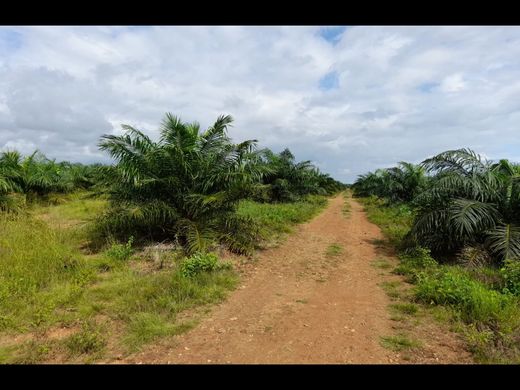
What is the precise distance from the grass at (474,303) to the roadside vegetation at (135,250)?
9.29 ft

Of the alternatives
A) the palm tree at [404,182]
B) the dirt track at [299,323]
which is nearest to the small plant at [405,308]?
the dirt track at [299,323]

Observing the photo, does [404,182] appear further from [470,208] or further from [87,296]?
[87,296]

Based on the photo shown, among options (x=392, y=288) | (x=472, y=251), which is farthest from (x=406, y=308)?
(x=472, y=251)

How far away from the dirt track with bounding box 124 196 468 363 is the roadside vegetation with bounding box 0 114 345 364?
34 cm

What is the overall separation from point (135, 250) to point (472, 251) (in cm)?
627

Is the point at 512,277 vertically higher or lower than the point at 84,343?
higher

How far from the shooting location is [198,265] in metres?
5.56

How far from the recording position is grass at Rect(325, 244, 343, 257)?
764cm

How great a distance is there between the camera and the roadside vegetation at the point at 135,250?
3848mm

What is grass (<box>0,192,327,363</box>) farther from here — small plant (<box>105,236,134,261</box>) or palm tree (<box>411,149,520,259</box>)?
palm tree (<box>411,149,520,259</box>)

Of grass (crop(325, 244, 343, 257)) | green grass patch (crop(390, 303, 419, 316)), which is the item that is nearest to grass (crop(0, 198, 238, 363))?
green grass patch (crop(390, 303, 419, 316))

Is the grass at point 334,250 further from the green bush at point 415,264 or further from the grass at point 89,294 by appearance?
the grass at point 89,294

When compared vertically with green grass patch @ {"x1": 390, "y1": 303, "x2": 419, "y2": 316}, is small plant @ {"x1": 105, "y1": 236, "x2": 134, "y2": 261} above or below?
above
